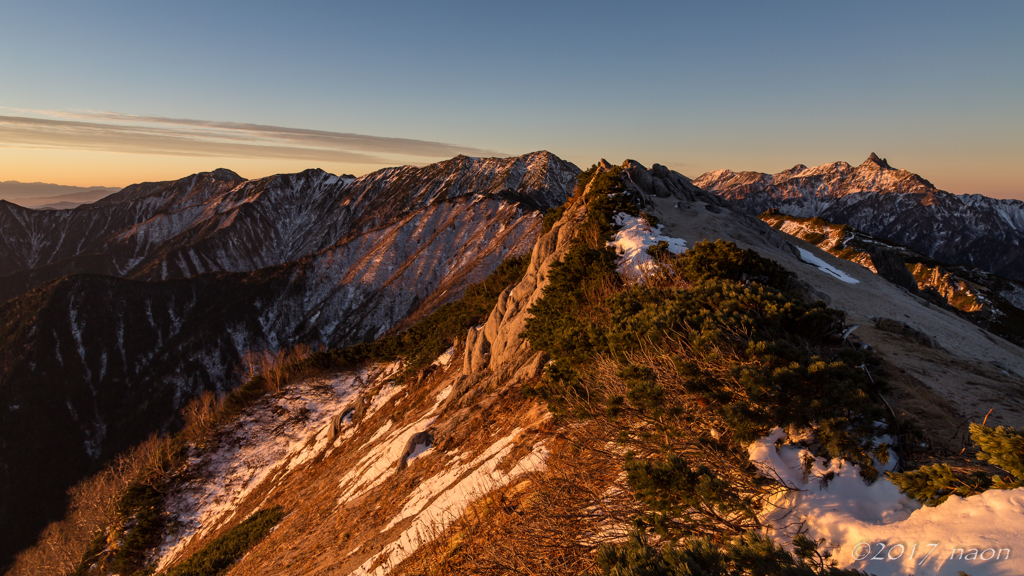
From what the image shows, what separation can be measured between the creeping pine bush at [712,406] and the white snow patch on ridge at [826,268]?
2104cm

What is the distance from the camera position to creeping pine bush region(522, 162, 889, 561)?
14.9ft

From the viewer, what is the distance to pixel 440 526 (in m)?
9.95

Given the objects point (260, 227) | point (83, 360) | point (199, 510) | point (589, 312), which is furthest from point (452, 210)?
point (260, 227)

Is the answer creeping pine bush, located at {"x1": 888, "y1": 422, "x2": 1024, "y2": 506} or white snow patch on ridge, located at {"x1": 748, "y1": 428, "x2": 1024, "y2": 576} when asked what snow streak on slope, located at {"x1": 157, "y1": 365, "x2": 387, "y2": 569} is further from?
creeping pine bush, located at {"x1": 888, "y1": 422, "x2": 1024, "y2": 506}

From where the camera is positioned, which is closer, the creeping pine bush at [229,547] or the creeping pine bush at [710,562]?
the creeping pine bush at [710,562]

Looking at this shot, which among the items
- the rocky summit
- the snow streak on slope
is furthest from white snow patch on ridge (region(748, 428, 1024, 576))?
the snow streak on slope


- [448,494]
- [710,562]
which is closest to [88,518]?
[448,494]

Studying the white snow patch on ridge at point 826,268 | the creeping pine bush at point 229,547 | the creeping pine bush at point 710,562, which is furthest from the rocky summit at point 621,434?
the white snow patch on ridge at point 826,268

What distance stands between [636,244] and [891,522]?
13.3 meters

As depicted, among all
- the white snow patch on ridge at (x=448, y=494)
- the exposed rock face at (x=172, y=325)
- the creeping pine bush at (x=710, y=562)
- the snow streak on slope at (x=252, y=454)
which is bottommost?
the exposed rock face at (x=172, y=325)

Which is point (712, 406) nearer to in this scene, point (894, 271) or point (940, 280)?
point (894, 271)

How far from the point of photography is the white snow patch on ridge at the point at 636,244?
15712 mm

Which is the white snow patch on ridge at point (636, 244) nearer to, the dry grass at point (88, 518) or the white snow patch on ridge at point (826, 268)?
the white snow patch on ridge at point (826, 268)

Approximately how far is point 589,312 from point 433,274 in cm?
8854
